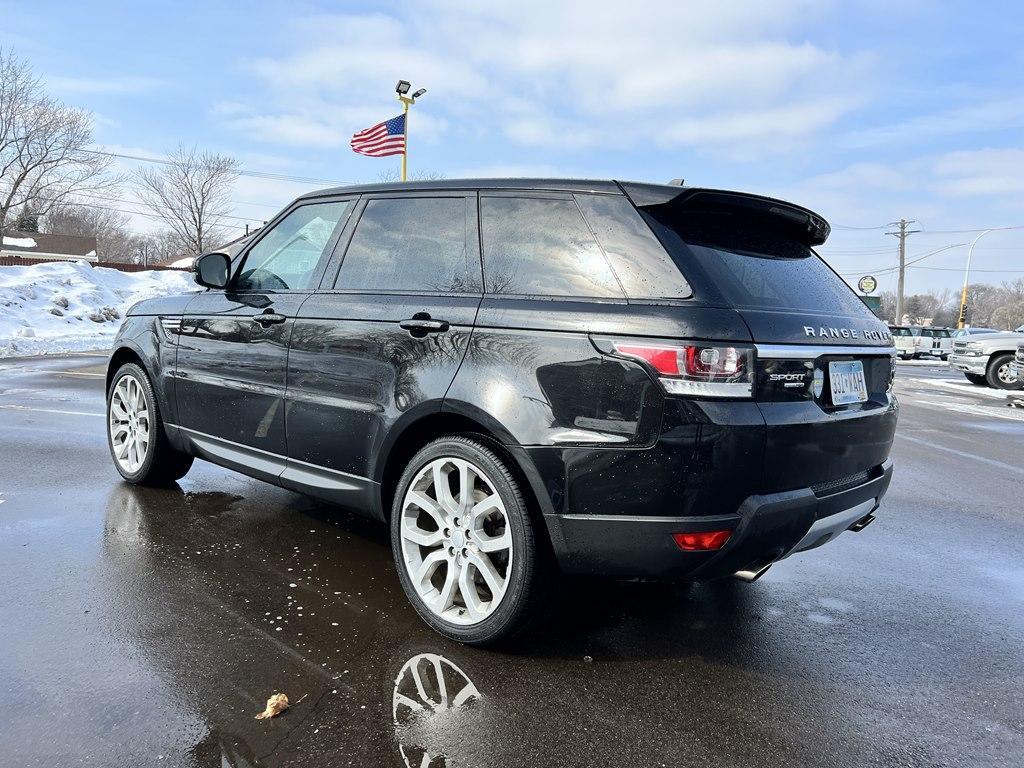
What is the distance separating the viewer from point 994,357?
1670 cm

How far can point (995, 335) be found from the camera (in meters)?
17.0

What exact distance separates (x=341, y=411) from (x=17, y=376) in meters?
10.6

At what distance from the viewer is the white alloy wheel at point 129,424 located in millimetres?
4707

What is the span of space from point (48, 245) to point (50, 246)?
0.66ft

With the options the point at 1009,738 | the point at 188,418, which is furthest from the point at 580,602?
the point at 188,418

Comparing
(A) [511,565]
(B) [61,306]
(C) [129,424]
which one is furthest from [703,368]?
(B) [61,306]

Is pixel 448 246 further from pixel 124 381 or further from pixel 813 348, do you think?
pixel 124 381

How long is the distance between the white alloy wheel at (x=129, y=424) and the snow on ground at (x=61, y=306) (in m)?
11.6

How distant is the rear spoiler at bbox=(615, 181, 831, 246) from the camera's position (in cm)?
264

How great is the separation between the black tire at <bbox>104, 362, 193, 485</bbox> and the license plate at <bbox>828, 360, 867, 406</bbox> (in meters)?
3.88

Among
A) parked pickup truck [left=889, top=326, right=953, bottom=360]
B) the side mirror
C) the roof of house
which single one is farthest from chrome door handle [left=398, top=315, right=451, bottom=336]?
the roof of house

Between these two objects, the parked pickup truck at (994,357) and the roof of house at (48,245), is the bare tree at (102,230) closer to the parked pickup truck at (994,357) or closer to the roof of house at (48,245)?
the roof of house at (48,245)

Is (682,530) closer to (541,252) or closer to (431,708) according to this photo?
(431,708)

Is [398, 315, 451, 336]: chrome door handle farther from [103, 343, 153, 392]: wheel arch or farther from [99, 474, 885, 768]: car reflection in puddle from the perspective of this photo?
[103, 343, 153, 392]: wheel arch
